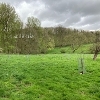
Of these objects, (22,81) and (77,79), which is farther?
(77,79)

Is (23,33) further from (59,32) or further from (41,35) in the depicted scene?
(59,32)

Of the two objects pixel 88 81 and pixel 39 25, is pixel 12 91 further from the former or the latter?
pixel 39 25

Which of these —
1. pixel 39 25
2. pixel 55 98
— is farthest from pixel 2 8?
pixel 55 98

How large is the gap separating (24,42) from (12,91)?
5428 centimetres

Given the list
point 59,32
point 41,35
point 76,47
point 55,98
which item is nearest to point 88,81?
point 55,98

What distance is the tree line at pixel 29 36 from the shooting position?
53.8 metres

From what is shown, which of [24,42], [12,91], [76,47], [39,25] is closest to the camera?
[12,91]

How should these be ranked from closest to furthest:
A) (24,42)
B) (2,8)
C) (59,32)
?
(2,8), (24,42), (59,32)

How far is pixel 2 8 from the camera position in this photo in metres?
53.5

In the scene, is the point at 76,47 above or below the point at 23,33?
below

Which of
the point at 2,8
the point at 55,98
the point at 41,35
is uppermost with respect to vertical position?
the point at 2,8

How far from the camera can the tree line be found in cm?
5384

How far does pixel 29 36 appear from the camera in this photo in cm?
6844

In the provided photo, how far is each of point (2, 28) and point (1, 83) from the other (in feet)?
143
